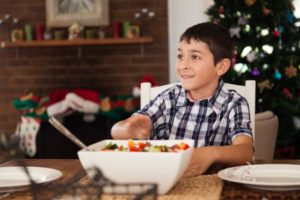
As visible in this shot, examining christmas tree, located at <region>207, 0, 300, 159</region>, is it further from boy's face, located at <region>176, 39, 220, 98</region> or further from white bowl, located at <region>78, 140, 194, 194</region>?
white bowl, located at <region>78, 140, 194, 194</region>

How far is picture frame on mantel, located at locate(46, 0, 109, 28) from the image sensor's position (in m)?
5.00

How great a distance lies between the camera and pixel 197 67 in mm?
1740

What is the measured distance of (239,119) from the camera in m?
1.72

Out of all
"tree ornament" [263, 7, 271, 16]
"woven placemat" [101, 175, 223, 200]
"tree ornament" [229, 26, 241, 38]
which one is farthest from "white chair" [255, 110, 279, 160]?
"woven placemat" [101, 175, 223, 200]

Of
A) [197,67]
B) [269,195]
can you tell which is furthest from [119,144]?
[197,67]

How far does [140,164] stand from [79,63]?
4151 millimetres

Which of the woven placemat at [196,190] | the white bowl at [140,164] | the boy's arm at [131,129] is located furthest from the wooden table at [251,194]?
the boy's arm at [131,129]

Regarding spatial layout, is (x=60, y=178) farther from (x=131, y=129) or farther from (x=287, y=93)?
(x=287, y=93)

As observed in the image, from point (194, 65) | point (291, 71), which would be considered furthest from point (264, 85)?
point (194, 65)

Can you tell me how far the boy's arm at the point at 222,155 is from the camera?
1.37m

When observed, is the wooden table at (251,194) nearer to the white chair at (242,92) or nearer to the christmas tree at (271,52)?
the white chair at (242,92)

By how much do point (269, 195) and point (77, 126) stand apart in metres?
3.65

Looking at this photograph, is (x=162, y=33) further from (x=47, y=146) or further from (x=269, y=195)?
(x=269, y=195)

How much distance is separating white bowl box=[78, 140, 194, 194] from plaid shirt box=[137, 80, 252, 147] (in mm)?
528
